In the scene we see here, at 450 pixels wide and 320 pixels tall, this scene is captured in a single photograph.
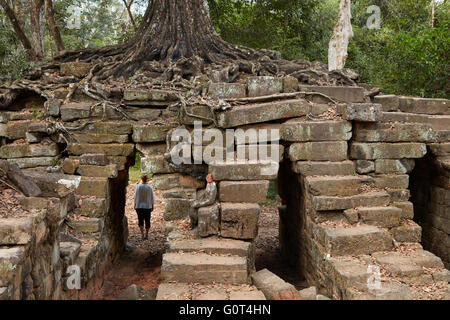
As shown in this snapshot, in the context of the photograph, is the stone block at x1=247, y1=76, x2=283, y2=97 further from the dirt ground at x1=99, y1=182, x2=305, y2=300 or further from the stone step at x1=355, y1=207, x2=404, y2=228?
the dirt ground at x1=99, y1=182, x2=305, y2=300

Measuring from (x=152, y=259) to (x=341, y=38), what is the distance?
9536 mm

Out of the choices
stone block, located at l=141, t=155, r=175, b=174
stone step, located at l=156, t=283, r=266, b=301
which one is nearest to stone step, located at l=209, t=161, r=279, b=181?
stone block, located at l=141, t=155, r=175, b=174

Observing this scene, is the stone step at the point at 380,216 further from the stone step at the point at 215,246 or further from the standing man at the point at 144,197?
the standing man at the point at 144,197

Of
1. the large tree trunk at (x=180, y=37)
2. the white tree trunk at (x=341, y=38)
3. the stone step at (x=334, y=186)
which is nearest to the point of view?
the stone step at (x=334, y=186)

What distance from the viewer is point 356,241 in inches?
221

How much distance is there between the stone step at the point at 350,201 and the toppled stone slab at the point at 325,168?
0.51 meters

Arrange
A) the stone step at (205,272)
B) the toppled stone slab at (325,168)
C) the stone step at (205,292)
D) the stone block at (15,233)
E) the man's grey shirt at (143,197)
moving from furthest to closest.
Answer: the man's grey shirt at (143,197), the toppled stone slab at (325,168), the stone step at (205,272), the stone step at (205,292), the stone block at (15,233)

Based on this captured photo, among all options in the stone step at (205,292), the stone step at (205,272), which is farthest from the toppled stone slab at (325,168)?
the stone step at (205,292)

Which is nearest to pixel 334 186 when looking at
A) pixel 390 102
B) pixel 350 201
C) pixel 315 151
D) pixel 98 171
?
pixel 350 201

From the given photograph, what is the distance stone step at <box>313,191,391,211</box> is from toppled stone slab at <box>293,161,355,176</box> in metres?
0.51

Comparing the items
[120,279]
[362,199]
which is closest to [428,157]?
[362,199]

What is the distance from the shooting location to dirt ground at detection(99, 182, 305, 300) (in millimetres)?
7234

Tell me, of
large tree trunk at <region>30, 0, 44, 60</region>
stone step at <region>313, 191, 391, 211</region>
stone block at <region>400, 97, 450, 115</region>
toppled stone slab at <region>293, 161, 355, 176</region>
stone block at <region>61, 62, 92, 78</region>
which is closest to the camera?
stone step at <region>313, 191, 391, 211</region>

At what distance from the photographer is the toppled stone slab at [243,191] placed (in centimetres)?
618
